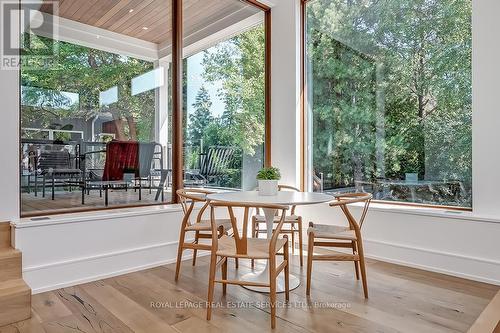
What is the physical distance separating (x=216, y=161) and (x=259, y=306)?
2123mm

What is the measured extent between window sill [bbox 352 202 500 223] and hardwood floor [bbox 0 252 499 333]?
53cm

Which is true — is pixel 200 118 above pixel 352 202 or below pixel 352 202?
above

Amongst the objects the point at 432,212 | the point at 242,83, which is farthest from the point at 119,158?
the point at 432,212

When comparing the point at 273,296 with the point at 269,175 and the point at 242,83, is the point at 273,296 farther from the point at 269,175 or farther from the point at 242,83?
the point at 242,83

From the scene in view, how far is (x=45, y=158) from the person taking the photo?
2.98 m

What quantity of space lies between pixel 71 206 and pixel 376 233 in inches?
119

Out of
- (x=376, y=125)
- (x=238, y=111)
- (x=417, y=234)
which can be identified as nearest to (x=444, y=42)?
(x=376, y=125)

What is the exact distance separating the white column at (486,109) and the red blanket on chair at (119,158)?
3.26 meters

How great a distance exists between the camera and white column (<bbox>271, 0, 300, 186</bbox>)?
14.1 ft

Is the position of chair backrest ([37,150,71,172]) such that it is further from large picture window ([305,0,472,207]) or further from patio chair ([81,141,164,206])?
large picture window ([305,0,472,207])

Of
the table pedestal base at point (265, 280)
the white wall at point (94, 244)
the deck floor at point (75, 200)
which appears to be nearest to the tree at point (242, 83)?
the deck floor at point (75, 200)

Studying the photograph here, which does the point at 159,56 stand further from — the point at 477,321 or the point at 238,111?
the point at 477,321

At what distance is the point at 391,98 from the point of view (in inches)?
140

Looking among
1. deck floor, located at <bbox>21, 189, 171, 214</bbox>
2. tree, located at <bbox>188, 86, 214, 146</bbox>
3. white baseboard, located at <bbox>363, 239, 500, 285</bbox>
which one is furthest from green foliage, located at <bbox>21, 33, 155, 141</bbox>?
white baseboard, located at <bbox>363, 239, 500, 285</bbox>
